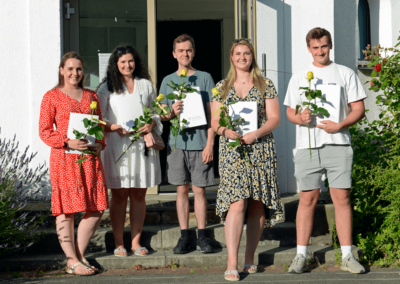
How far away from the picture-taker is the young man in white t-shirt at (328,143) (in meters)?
4.12

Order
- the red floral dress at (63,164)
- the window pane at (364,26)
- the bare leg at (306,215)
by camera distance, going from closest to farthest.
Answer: the red floral dress at (63,164)
the bare leg at (306,215)
the window pane at (364,26)

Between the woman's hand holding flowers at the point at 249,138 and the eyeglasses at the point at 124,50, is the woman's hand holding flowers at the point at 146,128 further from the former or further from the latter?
the woman's hand holding flowers at the point at 249,138

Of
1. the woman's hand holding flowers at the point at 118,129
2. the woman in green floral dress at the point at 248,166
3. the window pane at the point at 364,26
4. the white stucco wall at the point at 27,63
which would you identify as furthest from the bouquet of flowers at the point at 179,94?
the window pane at the point at 364,26

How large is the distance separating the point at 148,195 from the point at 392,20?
14.6 feet

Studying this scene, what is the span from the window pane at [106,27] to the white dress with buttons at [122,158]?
193cm

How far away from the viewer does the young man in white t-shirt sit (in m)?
4.12

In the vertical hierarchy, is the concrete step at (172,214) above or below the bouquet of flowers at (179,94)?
below

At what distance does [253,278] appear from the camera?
4062 millimetres

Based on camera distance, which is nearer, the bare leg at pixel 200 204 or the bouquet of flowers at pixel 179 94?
the bouquet of flowers at pixel 179 94

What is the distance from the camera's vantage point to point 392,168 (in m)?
4.68

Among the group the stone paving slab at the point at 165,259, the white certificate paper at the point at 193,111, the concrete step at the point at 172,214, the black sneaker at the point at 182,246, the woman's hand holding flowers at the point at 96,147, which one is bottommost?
the stone paving slab at the point at 165,259

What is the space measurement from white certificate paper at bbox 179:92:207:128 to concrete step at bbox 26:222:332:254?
114 centimetres

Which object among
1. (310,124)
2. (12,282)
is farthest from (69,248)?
(310,124)

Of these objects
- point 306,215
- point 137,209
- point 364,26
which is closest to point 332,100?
Result: point 306,215
